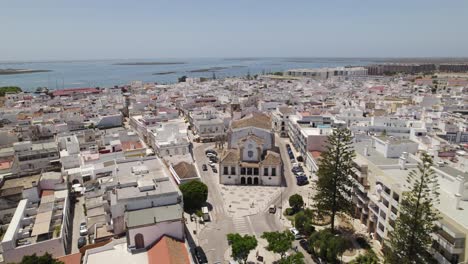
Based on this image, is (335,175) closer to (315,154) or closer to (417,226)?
(417,226)

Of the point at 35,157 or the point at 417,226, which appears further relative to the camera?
the point at 35,157

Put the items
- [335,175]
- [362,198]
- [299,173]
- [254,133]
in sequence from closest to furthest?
[335,175]
[362,198]
[299,173]
[254,133]

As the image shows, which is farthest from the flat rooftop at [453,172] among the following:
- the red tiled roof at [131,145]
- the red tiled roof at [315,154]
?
the red tiled roof at [131,145]

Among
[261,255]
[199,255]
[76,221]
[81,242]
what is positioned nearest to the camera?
[199,255]

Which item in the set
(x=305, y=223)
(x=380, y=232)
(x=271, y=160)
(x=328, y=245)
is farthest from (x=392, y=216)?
(x=271, y=160)

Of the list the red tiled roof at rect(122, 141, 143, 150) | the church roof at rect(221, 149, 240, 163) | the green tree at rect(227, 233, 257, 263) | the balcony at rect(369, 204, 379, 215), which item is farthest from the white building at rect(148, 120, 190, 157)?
the balcony at rect(369, 204, 379, 215)

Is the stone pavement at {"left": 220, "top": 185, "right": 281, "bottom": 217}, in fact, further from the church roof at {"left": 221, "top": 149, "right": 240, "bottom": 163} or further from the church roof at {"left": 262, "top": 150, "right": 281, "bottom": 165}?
the church roof at {"left": 221, "top": 149, "right": 240, "bottom": 163}
